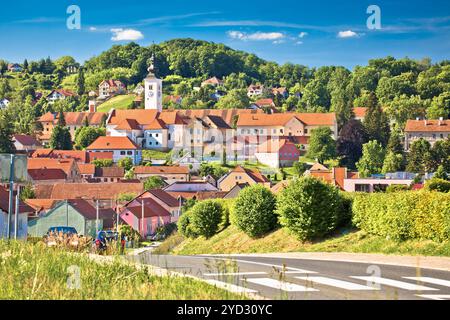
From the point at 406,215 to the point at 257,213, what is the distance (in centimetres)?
999

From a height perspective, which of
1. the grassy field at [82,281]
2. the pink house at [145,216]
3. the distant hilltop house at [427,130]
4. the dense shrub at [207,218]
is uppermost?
the distant hilltop house at [427,130]

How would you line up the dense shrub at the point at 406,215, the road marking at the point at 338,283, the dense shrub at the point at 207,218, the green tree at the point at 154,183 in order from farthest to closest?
1. the green tree at the point at 154,183
2. the dense shrub at the point at 207,218
3. the dense shrub at the point at 406,215
4. the road marking at the point at 338,283

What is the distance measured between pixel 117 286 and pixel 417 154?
108397 millimetres

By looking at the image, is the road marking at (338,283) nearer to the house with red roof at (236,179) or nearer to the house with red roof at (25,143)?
the house with red roof at (236,179)

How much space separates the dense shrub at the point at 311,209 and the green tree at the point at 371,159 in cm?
8884

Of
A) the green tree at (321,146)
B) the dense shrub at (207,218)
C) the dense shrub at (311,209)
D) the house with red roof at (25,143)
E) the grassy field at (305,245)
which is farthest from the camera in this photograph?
the house with red roof at (25,143)

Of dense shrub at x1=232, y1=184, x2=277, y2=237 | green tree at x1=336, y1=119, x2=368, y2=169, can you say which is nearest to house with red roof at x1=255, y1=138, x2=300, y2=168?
green tree at x1=336, y1=119, x2=368, y2=169

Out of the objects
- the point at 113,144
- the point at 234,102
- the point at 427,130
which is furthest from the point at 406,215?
the point at 234,102

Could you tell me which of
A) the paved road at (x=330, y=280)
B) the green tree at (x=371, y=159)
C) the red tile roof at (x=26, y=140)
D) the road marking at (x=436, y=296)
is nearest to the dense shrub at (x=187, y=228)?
Answer: the paved road at (x=330, y=280)

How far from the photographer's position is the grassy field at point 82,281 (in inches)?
416

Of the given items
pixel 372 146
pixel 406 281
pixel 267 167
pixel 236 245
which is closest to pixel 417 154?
pixel 372 146

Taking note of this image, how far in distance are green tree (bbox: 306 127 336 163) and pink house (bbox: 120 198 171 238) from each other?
53.6 meters

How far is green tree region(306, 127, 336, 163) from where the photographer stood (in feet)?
427
